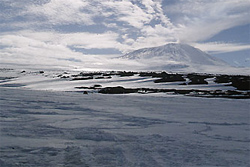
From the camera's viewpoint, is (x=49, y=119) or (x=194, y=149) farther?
(x=49, y=119)

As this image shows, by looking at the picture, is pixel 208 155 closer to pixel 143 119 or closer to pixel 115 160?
pixel 115 160

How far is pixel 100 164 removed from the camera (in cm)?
525

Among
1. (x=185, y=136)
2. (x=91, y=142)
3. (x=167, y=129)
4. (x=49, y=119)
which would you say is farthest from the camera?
(x=49, y=119)

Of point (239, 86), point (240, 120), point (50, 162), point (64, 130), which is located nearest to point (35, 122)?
point (64, 130)

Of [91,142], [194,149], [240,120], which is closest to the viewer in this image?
[194,149]

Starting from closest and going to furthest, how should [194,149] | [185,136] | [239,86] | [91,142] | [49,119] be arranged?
[194,149]
[91,142]
[185,136]
[49,119]
[239,86]

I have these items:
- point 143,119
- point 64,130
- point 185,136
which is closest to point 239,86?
point 143,119

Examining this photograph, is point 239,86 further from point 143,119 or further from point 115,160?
point 115,160

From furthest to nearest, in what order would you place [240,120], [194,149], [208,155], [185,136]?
1. [240,120]
2. [185,136]
3. [194,149]
4. [208,155]

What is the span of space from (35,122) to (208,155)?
7172mm

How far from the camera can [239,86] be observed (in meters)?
30.5

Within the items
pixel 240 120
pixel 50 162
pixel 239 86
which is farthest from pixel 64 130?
pixel 239 86

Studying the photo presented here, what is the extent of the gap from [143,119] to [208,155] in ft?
17.0

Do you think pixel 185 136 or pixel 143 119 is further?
pixel 143 119
